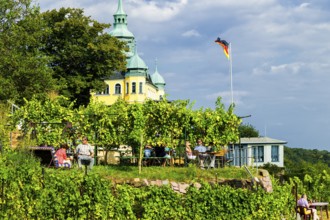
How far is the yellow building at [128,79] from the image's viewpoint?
8744cm

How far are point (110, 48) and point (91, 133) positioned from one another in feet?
88.9

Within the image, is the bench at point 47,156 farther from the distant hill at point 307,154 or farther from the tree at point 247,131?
the distant hill at point 307,154

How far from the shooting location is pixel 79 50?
163 ft

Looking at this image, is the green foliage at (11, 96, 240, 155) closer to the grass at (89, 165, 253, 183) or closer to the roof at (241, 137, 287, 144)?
the grass at (89, 165, 253, 183)

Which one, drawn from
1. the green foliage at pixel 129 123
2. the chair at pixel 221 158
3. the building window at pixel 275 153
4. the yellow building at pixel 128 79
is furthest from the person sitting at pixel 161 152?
the yellow building at pixel 128 79

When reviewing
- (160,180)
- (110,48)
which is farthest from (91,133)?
(110,48)

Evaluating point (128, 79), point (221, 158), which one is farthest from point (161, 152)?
point (128, 79)

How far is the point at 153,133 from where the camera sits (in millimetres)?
23484

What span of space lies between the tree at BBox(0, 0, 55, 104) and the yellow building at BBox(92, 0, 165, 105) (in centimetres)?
4729

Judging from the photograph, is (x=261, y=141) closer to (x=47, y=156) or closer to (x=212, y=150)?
(x=212, y=150)

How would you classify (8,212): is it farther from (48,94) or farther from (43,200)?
(48,94)

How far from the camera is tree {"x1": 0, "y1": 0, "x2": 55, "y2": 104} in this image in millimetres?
33594

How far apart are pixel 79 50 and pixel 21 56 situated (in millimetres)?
15995

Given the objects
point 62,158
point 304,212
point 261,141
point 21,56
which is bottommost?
point 304,212
